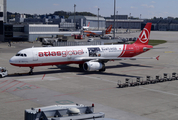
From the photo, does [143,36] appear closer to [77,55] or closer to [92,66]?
[92,66]

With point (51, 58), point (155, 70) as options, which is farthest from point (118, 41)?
point (51, 58)

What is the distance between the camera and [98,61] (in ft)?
147

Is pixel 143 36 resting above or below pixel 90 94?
above

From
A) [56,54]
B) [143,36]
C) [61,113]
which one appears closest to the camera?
[61,113]

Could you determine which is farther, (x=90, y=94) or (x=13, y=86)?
(x=13, y=86)

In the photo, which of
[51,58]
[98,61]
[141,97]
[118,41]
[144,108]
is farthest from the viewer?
[118,41]

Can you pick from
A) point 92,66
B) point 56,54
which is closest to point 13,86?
point 56,54

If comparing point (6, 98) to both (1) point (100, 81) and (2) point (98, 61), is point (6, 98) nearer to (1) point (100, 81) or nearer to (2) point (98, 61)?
(1) point (100, 81)

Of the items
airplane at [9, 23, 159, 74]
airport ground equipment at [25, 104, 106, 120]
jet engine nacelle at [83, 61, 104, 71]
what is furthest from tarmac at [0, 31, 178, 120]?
airport ground equipment at [25, 104, 106, 120]

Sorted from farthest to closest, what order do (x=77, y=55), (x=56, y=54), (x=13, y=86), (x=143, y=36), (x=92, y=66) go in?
(x=143, y=36) → (x=77, y=55) → (x=92, y=66) → (x=56, y=54) → (x=13, y=86)

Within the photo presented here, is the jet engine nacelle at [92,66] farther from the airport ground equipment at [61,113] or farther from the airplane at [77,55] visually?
the airport ground equipment at [61,113]

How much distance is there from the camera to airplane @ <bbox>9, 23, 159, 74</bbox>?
39.1 m

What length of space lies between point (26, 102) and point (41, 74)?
1660cm

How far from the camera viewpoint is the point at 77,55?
144 feet
